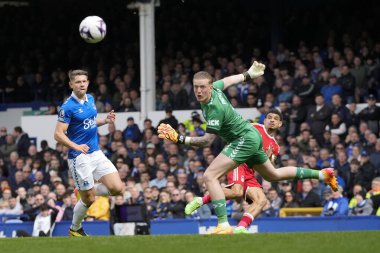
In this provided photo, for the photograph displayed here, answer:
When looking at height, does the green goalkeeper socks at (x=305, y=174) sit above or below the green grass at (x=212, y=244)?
above

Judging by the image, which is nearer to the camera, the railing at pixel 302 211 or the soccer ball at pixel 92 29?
the soccer ball at pixel 92 29

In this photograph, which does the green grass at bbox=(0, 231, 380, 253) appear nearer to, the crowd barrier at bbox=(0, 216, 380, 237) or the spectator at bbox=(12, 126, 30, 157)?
the crowd barrier at bbox=(0, 216, 380, 237)

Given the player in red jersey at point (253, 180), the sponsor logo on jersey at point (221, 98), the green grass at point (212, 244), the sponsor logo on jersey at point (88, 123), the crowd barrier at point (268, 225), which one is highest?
the sponsor logo on jersey at point (221, 98)

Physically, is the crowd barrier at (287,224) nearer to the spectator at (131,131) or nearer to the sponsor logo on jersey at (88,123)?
the spectator at (131,131)

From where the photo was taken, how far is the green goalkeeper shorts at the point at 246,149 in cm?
1362

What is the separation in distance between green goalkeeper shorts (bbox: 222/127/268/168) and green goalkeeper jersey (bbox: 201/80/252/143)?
79 millimetres

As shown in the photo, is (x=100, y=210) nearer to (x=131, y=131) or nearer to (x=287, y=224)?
→ (x=131, y=131)

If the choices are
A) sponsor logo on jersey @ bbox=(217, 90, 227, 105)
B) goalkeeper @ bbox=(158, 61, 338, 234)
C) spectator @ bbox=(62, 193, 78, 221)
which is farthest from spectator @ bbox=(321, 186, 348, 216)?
sponsor logo on jersey @ bbox=(217, 90, 227, 105)

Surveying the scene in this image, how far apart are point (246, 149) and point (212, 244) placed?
1.85 metres

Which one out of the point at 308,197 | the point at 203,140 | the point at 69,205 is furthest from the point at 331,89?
the point at 203,140

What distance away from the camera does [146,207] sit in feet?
69.2

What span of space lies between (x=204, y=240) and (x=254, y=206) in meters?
2.44

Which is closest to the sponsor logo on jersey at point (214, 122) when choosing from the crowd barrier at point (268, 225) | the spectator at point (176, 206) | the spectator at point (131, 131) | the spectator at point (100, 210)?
the crowd barrier at point (268, 225)

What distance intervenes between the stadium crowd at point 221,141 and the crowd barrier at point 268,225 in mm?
455
